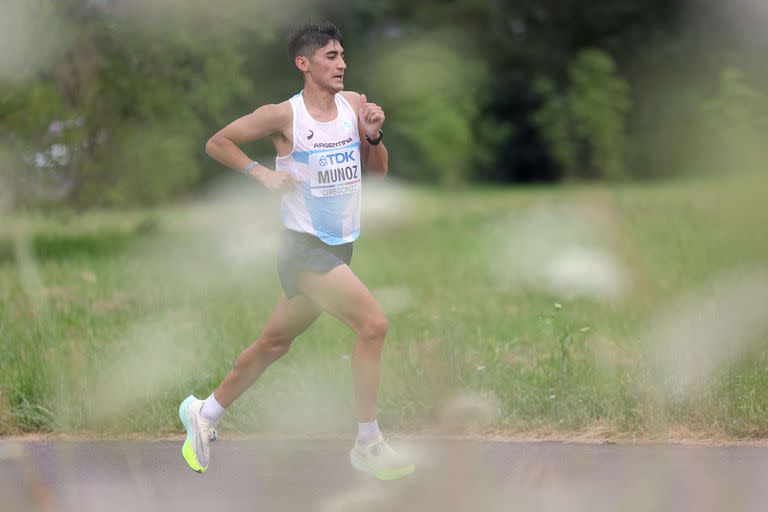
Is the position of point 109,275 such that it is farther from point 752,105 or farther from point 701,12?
point 701,12

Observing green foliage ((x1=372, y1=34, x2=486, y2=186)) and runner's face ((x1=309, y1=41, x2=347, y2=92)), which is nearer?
runner's face ((x1=309, y1=41, x2=347, y2=92))

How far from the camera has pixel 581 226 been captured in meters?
15.6

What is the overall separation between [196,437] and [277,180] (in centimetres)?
116

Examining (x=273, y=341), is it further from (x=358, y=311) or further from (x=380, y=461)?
(x=380, y=461)

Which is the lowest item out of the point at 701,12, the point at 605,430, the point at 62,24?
the point at 605,430

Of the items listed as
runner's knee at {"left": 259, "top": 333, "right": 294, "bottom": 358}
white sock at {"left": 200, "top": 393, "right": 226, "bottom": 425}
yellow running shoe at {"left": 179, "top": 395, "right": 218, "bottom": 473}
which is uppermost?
runner's knee at {"left": 259, "top": 333, "right": 294, "bottom": 358}

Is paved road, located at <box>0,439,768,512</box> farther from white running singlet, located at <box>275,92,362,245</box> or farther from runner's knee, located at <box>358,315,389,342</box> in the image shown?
white running singlet, located at <box>275,92,362,245</box>

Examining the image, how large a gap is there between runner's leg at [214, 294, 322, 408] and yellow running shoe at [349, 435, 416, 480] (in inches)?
20.6

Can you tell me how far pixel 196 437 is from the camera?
5215 millimetres

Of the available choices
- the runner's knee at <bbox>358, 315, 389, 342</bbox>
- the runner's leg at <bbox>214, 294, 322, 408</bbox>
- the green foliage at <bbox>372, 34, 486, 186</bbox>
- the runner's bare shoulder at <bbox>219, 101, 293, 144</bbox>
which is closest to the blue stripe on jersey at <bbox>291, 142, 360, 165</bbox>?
the runner's bare shoulder at <bbox>219, 101, 293, 144</bbox>

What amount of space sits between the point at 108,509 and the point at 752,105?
631cm

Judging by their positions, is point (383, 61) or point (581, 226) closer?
point (581, 226)

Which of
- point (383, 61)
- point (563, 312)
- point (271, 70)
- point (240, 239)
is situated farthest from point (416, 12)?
point (563, 312)

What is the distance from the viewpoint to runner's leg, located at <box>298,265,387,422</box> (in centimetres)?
497
